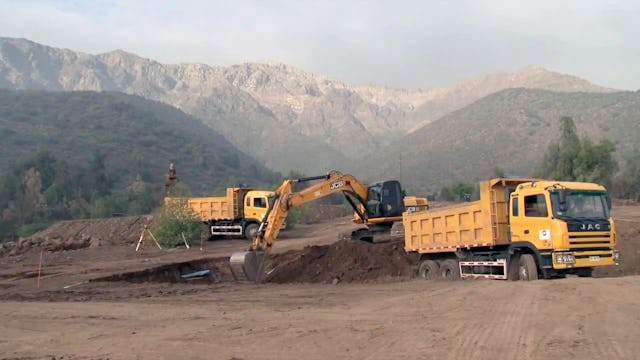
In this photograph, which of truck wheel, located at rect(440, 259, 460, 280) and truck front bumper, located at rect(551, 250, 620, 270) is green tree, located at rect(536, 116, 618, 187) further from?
truck front bumper, located at rect(551, 250, 620, 270)

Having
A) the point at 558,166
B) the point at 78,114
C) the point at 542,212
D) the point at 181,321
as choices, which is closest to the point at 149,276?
the point at 181,321

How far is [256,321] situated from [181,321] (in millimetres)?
1614

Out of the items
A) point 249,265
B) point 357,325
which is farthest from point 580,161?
point 357,325

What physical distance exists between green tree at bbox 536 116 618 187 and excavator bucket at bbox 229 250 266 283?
1714 inches

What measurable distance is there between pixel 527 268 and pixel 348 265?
7.90m

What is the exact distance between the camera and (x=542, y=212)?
16.8 meters

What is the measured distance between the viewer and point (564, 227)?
16172 mm

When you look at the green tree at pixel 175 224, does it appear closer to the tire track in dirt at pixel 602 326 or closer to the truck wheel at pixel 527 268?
the truck wheel at pixel 527 268

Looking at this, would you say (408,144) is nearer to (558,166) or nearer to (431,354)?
(558,166)

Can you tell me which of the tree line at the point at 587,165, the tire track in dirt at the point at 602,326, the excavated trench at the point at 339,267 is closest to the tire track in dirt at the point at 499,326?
the tire track in dirt at the point at 602,326

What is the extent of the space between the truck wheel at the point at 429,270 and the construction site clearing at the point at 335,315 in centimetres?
50

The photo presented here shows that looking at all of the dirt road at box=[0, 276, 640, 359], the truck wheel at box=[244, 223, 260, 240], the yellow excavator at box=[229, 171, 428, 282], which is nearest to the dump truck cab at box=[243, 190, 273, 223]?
the truck wheel at box=[244, 223, 260, 240]

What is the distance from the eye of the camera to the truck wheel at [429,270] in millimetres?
21016

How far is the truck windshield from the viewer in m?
16.4
